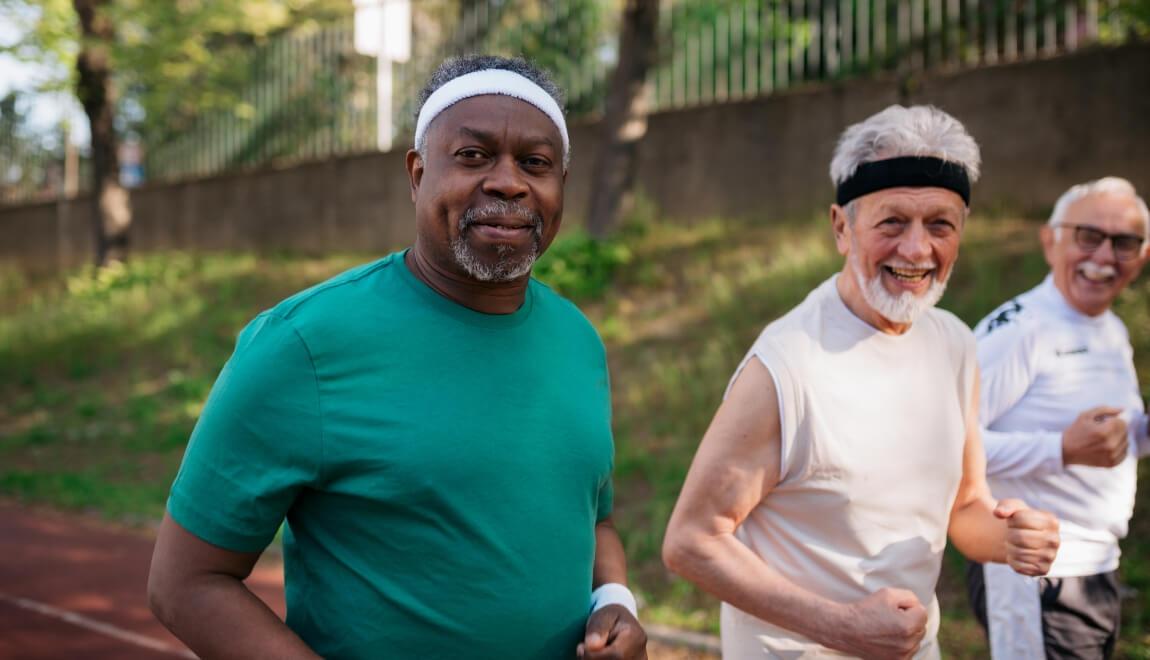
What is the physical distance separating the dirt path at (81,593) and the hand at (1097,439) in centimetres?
303

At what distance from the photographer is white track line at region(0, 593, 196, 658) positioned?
6.88m

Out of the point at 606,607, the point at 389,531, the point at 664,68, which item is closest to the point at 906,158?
the point at 606,607

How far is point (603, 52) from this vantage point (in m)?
13.8

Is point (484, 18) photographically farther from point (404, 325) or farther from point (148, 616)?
point (404, 325)

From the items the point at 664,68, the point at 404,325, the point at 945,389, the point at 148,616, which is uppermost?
the point at 664,68

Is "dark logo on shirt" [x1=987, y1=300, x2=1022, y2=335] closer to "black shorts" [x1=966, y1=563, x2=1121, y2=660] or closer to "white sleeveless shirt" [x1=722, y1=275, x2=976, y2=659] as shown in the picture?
"black shorts" [x1=966, y1=563, x2=1121, y2=660]

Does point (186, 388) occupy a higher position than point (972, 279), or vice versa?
Answer: point (972, 279)

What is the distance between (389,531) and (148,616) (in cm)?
602

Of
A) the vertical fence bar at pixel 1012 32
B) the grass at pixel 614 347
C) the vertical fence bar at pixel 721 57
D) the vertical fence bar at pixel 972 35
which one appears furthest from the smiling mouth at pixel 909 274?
the vertical fence bar at pixel 721 57

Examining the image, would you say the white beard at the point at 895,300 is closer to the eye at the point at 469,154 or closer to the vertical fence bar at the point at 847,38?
the eye at the point at 469,154

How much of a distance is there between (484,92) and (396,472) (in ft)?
2.60

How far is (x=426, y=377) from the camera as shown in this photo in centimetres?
216

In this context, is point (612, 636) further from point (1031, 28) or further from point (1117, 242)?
point (1031, 28)

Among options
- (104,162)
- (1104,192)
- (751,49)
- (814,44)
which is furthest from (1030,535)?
(104,162)
